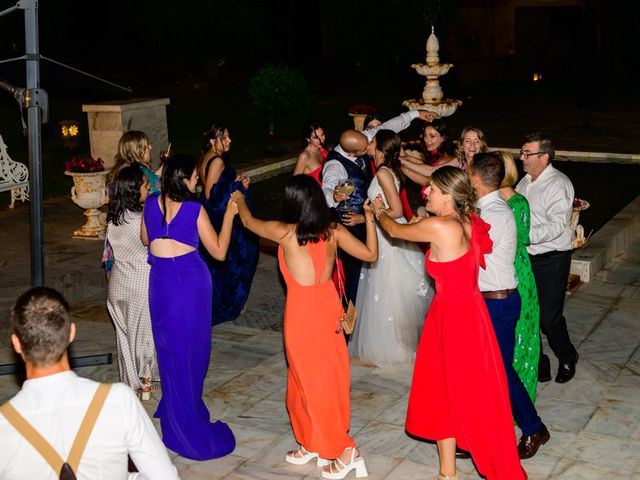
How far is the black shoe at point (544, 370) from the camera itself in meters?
6.91

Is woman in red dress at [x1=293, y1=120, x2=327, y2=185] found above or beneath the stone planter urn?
above

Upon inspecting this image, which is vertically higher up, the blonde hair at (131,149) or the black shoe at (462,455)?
the blonde hair at (131,149)

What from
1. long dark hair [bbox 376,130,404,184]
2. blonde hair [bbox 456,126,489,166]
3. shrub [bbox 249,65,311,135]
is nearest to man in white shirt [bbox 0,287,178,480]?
long dark hair [bbox 376,130,404,184]

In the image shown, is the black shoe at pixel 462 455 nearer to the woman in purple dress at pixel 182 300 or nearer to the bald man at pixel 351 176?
the woman in purple dress at pixel 182 300

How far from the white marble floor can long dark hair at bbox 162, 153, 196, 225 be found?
1.55m

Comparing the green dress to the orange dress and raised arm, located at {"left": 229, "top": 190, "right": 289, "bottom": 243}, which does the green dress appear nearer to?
the orange dress

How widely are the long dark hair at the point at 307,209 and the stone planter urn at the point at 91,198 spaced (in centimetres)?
581

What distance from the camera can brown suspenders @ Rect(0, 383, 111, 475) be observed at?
3.00 meters

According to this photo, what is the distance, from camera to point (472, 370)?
206 inches

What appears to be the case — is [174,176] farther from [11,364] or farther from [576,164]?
[576,164]

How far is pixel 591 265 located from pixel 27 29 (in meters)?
5.70

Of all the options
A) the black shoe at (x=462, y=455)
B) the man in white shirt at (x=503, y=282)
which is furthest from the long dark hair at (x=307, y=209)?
the black shoe at (x=462, y=455)

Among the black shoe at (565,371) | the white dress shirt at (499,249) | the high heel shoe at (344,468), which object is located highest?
the white dress shirt at (499,249)

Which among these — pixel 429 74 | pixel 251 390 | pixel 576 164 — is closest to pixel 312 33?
pixel 576 164
